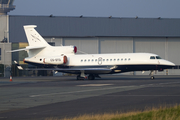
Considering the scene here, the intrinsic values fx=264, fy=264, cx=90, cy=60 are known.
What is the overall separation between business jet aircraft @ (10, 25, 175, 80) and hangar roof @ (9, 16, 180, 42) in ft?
52.8

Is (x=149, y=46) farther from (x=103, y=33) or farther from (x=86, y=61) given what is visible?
(x=86, y=61)

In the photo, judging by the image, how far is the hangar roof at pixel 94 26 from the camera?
53406 mm

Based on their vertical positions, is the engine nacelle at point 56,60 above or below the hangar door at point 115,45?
below

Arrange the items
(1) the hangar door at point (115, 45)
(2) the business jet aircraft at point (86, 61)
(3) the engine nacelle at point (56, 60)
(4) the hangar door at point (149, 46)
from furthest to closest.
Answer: (4) the hangar door at point (149, 46) → (1) the hangar door at point (115, 45) → (3) the engine nacelle at point (56, 60) → (2) the business jet aircraft at point (86, 61)

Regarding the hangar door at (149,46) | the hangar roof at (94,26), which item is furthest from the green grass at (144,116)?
the hangar door at (149,46)

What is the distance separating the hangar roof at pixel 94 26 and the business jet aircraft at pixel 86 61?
1609cm

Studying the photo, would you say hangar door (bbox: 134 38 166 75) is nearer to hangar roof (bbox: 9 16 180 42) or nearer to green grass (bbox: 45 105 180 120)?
hangar roof (bbox: 9 16 180 42)

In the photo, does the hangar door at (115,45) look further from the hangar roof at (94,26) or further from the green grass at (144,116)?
the green grass at (144,116)

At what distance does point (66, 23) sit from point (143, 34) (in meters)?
16.5

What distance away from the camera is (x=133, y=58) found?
112 feet

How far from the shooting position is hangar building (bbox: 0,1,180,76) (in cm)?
5334

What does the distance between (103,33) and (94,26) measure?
2.42 metres

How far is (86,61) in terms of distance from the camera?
120ft

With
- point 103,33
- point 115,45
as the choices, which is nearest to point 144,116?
point 103,33
